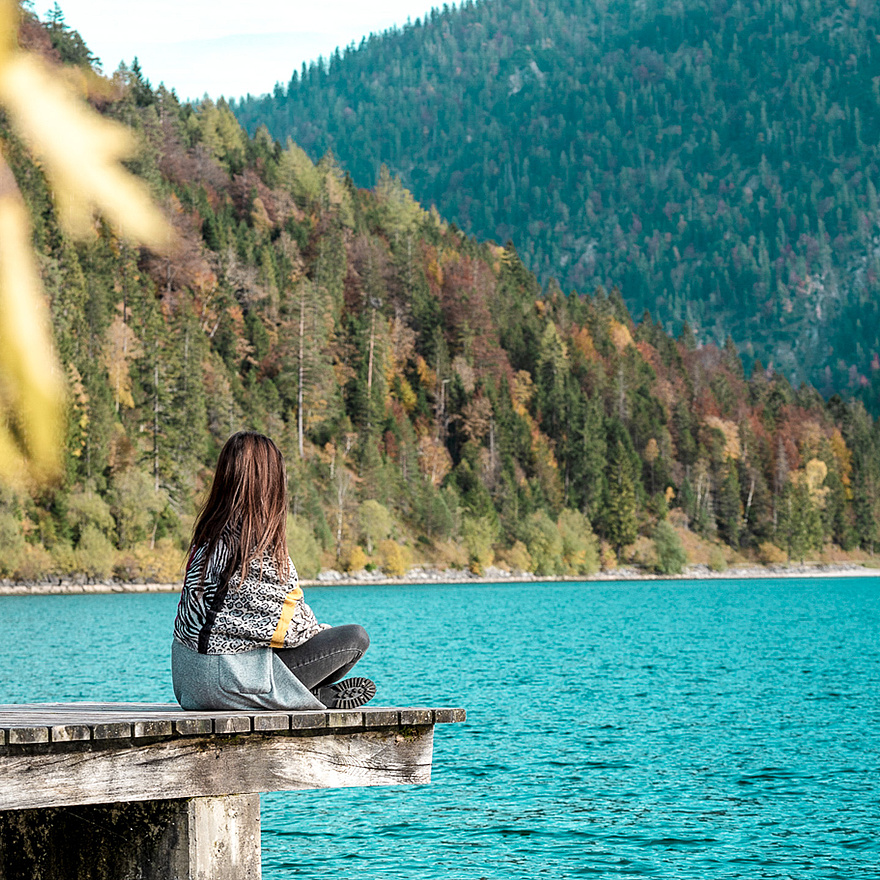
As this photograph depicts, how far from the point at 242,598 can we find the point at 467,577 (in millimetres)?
137759

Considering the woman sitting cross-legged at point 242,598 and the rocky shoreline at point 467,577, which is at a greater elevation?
the rocky shoreline at point 467,577

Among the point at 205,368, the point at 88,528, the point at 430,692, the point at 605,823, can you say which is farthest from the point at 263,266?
the point at 605,823

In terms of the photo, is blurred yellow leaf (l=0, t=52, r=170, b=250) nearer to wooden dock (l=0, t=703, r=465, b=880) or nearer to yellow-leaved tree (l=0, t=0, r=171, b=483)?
yellow-leaved tree (l=0, t=0, r=171, b=483)

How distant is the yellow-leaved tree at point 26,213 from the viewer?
1819 millimetres

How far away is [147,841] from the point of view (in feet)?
22.1

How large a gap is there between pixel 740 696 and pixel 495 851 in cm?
2493

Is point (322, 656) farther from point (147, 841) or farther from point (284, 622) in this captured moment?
point (147, 841)

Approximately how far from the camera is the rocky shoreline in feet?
350

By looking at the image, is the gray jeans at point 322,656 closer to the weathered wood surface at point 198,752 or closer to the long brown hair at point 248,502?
the weathered wood surface at point 198,752

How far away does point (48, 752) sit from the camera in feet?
19.5

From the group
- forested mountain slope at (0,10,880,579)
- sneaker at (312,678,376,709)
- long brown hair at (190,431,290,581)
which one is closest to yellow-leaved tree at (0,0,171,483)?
long brown hair at (190,431,290,581)

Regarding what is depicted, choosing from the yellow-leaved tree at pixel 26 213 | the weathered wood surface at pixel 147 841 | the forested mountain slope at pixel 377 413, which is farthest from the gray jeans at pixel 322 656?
the forested mountain slope at pixel 377 413

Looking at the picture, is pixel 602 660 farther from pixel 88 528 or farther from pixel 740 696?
pixel 88 528

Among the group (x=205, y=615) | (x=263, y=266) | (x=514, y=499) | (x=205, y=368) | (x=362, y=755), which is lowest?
(x=362, y=755)
